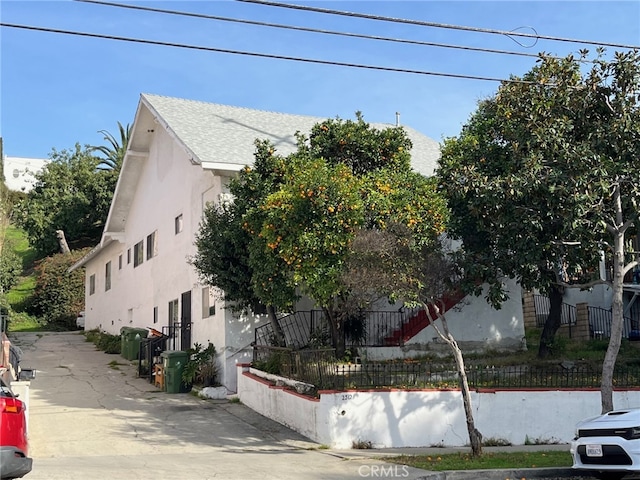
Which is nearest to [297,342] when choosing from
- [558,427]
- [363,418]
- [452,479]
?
[363,418]

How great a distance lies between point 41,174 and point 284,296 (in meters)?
35.9

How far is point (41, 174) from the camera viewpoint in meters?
46.8

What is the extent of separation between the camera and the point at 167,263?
78.1ft

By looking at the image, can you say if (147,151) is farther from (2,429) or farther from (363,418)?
(2,429)

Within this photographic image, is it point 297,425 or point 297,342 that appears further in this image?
point 297,342

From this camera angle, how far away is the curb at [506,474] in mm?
10758

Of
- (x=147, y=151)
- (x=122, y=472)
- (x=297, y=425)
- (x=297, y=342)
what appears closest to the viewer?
(x=122, y=472)

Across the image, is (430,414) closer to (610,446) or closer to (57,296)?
(610,446)

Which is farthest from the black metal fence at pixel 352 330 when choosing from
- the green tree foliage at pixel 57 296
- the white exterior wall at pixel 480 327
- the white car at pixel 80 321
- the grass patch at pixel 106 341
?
the green tree foliage at pixel 57 296

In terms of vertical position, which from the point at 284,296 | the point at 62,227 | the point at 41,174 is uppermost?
the point at 41,174

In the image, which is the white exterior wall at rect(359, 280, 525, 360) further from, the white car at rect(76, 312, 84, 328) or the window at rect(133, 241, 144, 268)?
the white car at rect(76, 312, 84, 328)

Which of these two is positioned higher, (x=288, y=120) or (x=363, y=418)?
(x=288, y=120)

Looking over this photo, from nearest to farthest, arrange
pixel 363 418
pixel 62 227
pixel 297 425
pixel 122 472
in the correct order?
pixel 122 472 < pixel 363 418 < pixel 297 425 < pixel 62 227

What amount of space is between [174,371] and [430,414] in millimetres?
7555
